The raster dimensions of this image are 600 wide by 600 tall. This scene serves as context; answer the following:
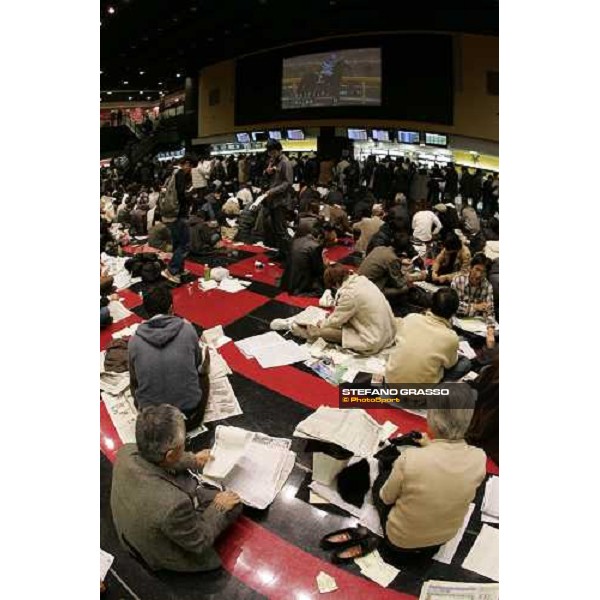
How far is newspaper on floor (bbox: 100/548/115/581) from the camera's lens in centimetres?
148

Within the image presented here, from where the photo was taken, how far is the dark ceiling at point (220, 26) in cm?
158

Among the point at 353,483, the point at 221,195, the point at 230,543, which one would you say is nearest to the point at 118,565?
the point at 230,543

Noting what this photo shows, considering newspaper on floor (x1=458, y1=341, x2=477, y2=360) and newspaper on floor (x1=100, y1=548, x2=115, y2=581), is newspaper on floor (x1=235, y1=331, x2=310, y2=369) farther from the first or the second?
newspaper on floor (x1=100, y1=548, x2=115, y2=581)

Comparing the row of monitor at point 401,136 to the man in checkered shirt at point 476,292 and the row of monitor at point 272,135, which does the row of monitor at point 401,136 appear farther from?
the man in checkered shirt at point 476,292

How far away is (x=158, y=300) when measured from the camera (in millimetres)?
2098

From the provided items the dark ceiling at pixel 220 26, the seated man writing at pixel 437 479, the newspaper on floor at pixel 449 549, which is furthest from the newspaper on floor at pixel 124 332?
the newspaper on floor at pixel 449 549

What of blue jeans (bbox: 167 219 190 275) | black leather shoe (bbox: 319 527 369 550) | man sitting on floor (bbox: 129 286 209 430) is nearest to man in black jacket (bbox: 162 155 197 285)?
blue jeans (bbox: 167 219 190 275)

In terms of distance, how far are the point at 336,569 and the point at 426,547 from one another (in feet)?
1.02

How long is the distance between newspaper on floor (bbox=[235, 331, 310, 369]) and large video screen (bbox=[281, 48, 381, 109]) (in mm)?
1309

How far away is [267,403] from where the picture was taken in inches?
88.4

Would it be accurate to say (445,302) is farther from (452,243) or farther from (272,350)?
(452,243)

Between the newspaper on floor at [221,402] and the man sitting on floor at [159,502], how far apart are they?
0.70 meters

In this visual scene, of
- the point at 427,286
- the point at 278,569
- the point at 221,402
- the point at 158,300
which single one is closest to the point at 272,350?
the point at 221,402
